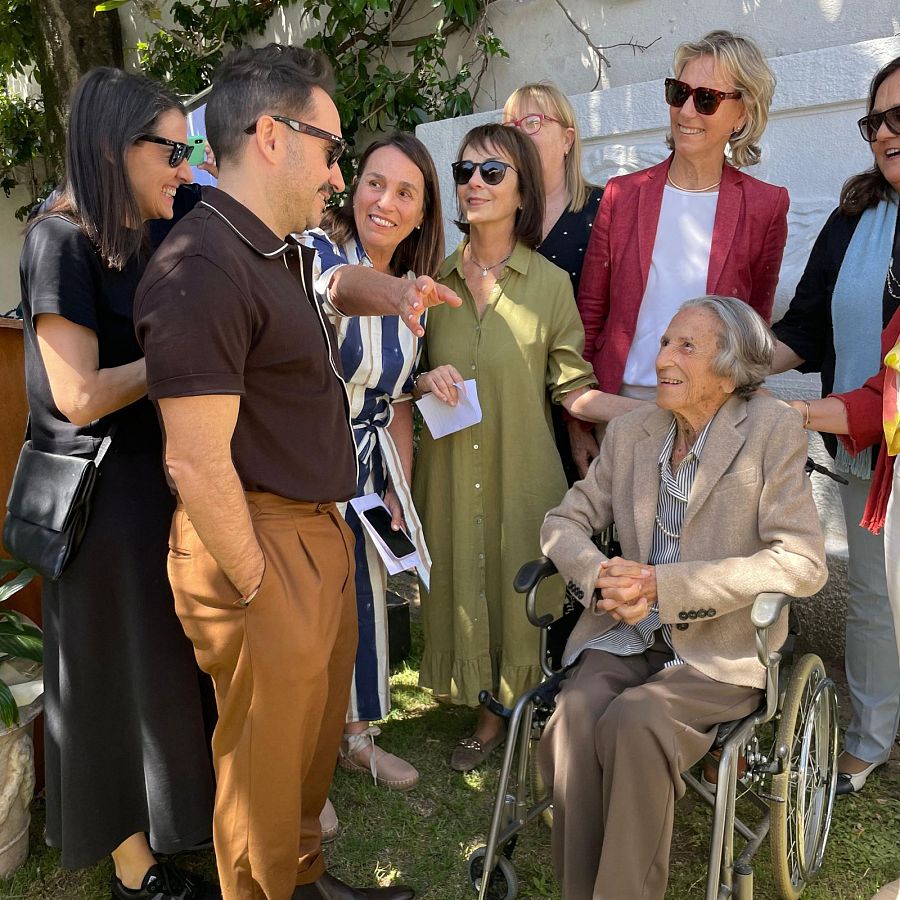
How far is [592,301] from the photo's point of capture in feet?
11.0

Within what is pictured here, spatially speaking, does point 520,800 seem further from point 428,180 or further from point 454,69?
point 454,69

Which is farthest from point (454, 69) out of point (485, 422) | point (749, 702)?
point (749, 702)

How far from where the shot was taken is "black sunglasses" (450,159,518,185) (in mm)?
3154

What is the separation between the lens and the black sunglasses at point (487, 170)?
10.3 ft

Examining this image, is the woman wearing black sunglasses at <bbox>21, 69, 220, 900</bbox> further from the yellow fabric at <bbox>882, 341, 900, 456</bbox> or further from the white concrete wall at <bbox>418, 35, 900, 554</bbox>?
the white concrete wall at <bbox>418, 35, 900, 554</bbox>

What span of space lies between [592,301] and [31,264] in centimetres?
186

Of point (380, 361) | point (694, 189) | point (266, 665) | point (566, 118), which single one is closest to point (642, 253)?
point (694, 189)

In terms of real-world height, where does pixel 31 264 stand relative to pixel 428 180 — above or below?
below

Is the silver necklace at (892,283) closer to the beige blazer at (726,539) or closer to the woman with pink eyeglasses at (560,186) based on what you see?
the beige blazer at (726,539)

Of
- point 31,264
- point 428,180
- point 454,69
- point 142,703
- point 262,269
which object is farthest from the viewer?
point 454,69


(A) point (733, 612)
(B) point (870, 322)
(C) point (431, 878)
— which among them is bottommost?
(C) point (431, 878)

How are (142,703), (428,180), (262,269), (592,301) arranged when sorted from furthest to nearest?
1. (592,301)
2. (428,180)
3. (142,703)
4. (262,269)

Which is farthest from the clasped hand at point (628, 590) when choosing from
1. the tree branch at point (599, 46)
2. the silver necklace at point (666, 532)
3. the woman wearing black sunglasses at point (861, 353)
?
the tree branch at point (599, 46)

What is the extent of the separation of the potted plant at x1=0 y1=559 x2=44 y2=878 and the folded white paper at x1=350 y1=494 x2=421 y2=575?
1022 mm
